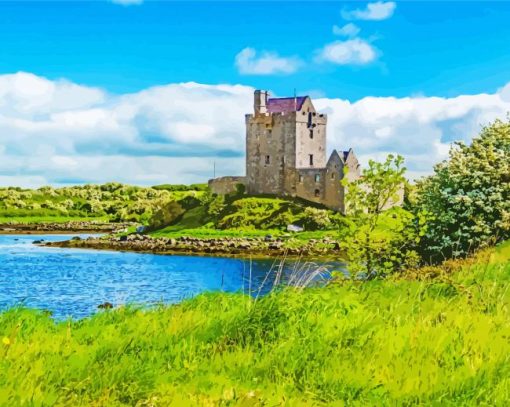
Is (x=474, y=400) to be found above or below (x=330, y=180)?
below

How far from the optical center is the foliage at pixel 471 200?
24875 millimetres

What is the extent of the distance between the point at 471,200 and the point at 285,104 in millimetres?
65138

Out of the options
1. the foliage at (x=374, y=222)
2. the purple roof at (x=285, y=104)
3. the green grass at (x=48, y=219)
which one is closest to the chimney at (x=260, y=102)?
the purple roof at (x=285, y=104)

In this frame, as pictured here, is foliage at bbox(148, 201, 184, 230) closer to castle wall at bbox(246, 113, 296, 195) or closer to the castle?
the castle

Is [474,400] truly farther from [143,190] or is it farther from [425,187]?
[143,190]

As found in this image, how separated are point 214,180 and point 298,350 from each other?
8426 centimetres

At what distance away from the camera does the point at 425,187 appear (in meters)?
30.2

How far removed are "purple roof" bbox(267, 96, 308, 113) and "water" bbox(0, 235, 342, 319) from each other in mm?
32585

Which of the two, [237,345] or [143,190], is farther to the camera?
[143,190]

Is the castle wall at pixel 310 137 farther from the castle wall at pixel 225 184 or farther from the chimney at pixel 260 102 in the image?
the castle wall at pixel 225 184

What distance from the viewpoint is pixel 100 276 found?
44.4m

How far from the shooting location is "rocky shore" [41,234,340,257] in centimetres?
6091

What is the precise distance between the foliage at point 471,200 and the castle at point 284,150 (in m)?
55.6

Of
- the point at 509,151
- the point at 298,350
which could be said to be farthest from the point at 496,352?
the point at 509,151
